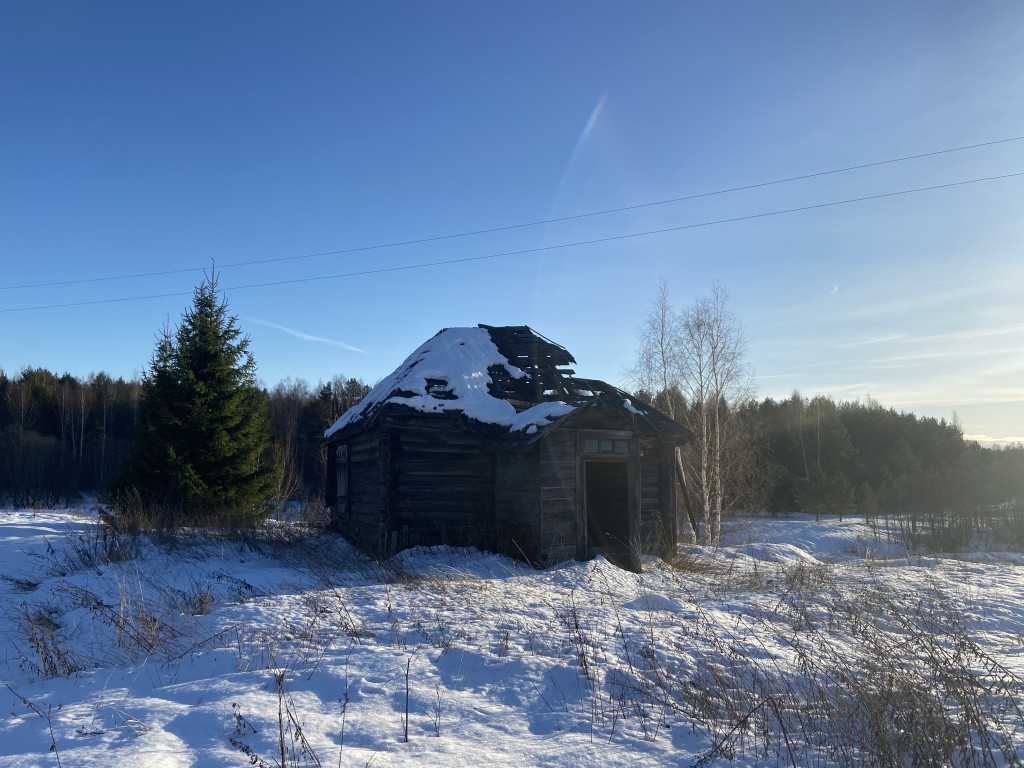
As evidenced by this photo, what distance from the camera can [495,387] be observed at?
14922mm

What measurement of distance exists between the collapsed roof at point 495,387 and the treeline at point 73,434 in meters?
19.4

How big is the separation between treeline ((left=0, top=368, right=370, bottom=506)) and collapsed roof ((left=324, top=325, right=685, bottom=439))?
765 inches

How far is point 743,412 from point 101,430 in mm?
42594

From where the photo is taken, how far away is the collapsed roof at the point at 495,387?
13.5 m

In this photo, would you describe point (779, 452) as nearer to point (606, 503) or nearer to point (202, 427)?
point (606, 503)

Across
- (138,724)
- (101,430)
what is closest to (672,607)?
(138,724)

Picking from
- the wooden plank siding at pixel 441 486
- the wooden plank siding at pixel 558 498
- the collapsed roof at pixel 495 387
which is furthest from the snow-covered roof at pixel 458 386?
the wooden plank siding at pixel 558 498

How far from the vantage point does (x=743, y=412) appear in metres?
38.4

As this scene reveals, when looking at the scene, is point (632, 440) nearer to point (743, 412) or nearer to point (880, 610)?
point (880, 610)

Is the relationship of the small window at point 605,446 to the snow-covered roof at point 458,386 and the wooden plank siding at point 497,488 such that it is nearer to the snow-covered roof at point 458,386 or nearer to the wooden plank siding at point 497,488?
the wooden plank siding at point 497,488

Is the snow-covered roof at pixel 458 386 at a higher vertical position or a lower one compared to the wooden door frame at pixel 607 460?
higher

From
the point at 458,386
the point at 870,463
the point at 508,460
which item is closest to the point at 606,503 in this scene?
the point at 508,460

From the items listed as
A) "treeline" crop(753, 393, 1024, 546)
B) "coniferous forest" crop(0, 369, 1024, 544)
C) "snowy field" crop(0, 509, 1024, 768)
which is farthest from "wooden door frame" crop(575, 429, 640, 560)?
"treeline" crop(753, 393, 1024, 546)

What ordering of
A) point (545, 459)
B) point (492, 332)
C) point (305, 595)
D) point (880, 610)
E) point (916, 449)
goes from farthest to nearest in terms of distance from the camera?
point (916, 449)
point (492, 332)
point (545, 459)
point (305, 595)
point (880, 610)
